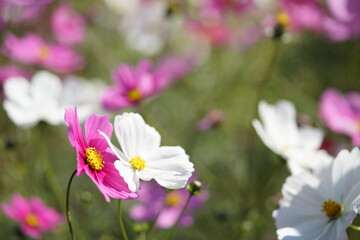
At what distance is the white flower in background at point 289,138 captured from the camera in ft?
3.42

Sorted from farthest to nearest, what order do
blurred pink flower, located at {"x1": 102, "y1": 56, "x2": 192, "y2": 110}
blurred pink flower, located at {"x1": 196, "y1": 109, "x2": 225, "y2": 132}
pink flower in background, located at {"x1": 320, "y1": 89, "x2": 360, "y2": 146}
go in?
blurred pink flower, located at {"x1": 196, "y1": 109, "x2": 225, "y2": 132} → pink flower in background, located at {"x1": 320, "y1": 89, "x2": 360, "y2": 146} → blurred pink flower, located at {"x1": 102, "y1": 56, "x2": 192, "y2": 110}

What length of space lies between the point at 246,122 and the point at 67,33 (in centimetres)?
70

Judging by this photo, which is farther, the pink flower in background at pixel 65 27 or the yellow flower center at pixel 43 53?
the pink flower in background at pixel 65 27

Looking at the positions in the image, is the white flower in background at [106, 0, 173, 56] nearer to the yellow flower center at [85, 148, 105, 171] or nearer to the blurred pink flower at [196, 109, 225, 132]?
the blurred pink flower at [196, 109, 225, 132]

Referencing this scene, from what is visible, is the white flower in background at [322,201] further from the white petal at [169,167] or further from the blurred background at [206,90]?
the blurred background at [206,90]

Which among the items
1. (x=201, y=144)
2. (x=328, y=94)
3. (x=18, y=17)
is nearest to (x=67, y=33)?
(x=18, y=17)

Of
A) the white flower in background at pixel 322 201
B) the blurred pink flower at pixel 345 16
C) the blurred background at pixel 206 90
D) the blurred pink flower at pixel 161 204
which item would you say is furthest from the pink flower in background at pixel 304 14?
the white flower in background at pixel 322 201

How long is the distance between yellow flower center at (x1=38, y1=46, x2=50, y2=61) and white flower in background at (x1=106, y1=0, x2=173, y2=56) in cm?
44

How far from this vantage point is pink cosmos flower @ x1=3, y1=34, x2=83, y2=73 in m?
1.40

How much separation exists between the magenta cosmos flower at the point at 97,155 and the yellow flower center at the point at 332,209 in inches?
12.1

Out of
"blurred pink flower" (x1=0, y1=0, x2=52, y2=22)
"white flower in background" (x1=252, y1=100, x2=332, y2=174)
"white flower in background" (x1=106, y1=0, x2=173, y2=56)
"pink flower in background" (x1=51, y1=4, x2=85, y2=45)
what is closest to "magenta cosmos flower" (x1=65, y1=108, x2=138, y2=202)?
"white flower in background" (x1=252, y1=100, x2=332, y2=174)

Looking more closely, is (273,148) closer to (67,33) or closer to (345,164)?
(345,164)

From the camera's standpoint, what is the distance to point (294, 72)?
2.04m

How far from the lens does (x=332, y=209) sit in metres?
0.82
